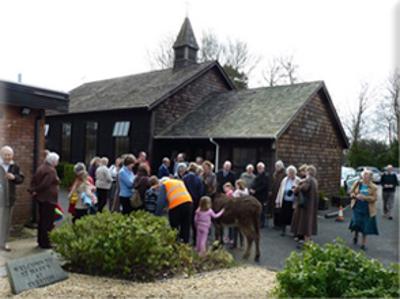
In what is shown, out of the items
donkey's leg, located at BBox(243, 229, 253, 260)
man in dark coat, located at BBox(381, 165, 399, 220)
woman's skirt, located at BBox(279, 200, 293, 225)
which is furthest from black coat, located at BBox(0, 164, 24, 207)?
man in dark coat, located at BBox(381, 165, 399, 220)

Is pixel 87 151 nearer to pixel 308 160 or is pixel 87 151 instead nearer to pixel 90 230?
pixel 308 160

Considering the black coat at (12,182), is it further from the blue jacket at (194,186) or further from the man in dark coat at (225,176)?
the man in dark coat at (225,176)

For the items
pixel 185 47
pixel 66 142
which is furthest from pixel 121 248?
pixel 66 142

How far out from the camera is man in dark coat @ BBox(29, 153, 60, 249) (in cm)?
700

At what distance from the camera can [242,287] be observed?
5066 mm

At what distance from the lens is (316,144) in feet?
55.3

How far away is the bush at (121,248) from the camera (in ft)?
17.9

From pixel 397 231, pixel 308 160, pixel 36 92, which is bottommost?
pixel 397 231

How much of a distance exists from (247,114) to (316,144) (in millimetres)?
3446

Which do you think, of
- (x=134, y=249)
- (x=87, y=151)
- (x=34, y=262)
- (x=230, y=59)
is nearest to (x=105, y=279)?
(x=134, y=249)

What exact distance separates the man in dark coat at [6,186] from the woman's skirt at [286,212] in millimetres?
6323

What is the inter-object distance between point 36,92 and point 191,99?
39.0ft

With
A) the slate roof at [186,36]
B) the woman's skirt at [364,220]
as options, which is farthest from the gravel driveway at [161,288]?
the slate roof at [186,36]

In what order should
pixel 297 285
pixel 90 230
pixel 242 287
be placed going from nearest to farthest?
pixel 297 285, pixel 242 287, pixel 90 230
